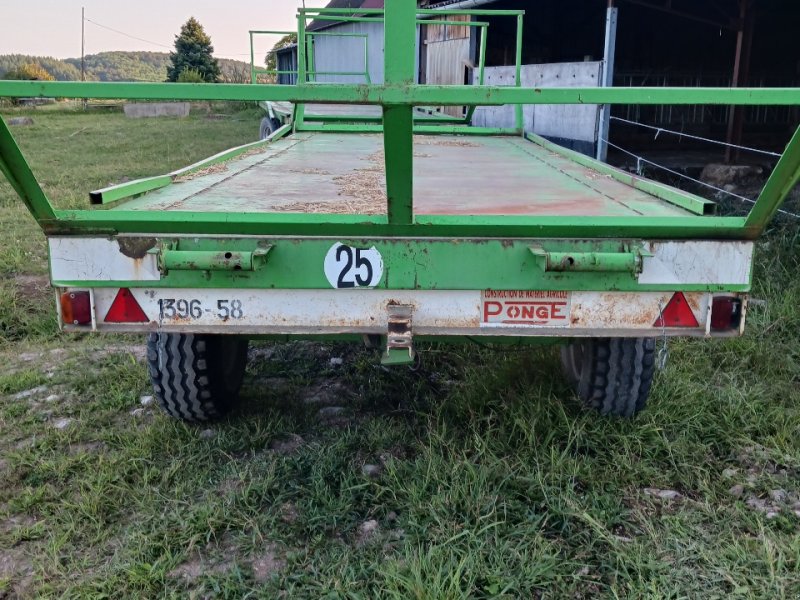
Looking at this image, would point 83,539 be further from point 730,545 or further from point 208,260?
point 730,545

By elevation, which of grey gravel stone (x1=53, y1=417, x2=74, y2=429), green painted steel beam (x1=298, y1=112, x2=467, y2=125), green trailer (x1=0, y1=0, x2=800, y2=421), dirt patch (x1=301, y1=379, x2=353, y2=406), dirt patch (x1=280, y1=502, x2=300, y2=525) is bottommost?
grey gravel stone (x1=53, y1=417, x2=74, y2=429)

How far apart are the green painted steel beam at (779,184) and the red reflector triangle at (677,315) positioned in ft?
1.04

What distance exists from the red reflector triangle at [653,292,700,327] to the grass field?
68cm

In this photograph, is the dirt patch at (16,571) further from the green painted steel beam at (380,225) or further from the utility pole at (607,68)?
the utility pole at (607,68)

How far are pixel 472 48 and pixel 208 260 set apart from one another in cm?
881

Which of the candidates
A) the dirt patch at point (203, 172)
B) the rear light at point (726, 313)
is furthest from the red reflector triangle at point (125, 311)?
the rear light at point (726, 313)

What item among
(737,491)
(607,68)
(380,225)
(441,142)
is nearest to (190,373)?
(380,225)

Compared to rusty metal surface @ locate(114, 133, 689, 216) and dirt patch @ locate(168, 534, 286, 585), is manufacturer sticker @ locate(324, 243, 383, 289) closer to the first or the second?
rusty metal surface @ locate(114, 133, 689, 216)

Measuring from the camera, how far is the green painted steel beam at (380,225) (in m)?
2.33

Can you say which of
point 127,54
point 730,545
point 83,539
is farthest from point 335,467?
point 127,54

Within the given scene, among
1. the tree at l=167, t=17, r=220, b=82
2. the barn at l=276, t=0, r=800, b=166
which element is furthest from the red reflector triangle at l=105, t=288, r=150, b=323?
the tree at l=167, t=17, r=220, b=82

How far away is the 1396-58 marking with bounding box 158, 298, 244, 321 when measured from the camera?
246cm

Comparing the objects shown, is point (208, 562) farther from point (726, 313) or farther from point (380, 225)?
point (726, 313)

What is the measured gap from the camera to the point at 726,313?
8.07 ft
